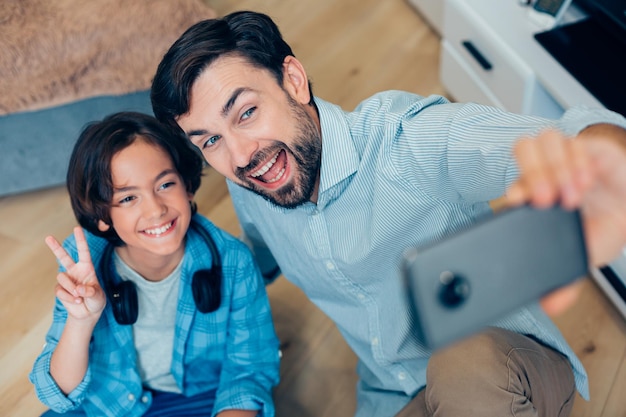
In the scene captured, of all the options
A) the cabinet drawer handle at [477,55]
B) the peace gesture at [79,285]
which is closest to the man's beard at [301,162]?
the peace gesture at [79,285]

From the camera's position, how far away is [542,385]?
1.00 metres

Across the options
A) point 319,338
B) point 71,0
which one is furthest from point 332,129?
point 71,0

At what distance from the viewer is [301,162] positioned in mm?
1008

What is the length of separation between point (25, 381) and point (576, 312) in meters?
1.33

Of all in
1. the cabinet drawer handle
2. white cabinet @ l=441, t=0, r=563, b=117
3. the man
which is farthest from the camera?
the cabinet drawer handle

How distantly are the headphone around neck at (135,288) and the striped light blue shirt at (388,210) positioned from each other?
12 centimetres

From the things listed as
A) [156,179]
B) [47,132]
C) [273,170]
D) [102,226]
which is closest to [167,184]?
[156,179]

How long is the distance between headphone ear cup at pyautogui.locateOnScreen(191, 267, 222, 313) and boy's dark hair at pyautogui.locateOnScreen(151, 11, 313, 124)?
0.99 feet

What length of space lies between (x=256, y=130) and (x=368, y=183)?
0.19 m

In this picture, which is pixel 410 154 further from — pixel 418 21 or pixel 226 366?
pixel 418 21

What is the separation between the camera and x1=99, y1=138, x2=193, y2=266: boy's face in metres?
1.12

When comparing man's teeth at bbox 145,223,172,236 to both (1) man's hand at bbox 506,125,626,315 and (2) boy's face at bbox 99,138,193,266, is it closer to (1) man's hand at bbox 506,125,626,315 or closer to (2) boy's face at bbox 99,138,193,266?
(2) boy's face at bbox 99,138,193,266

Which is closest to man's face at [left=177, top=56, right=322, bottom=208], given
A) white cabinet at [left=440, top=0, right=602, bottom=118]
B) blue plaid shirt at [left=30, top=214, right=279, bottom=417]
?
blue plaid shirt at [left=30, top=214, right=279, bottom=417]

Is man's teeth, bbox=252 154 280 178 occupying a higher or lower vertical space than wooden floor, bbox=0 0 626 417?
higher
